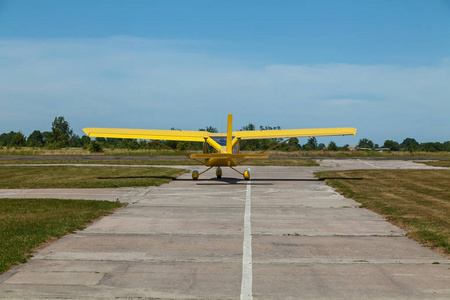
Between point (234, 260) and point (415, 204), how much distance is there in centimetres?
Answer: 1043

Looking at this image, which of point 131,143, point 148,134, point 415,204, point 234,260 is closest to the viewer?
point 234,260

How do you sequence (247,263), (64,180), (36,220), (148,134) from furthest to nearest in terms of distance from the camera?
1. (148,134)
2. (64,180)
3. (36,220)
4. (247,263)

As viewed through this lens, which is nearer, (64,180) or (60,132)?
(64,180)

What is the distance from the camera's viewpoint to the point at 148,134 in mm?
26750

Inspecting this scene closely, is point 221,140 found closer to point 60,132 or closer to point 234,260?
point 234,260

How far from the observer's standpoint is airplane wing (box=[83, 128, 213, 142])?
26.1 metres

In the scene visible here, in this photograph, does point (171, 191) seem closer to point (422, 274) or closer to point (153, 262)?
point (153, 262)

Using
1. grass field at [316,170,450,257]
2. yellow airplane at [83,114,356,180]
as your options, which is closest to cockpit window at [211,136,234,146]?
yellow airplane at [83,114,356,180]

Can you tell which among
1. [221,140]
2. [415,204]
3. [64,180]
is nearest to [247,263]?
[415,204]

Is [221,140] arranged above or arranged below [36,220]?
above

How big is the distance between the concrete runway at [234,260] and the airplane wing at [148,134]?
12.8 metres

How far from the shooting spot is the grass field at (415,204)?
9.97 meters

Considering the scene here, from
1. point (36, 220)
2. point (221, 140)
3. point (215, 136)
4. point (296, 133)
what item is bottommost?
point (36, 220)

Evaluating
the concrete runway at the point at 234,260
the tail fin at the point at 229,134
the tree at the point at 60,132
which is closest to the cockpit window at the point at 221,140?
the tail fin at the point at 229,134
